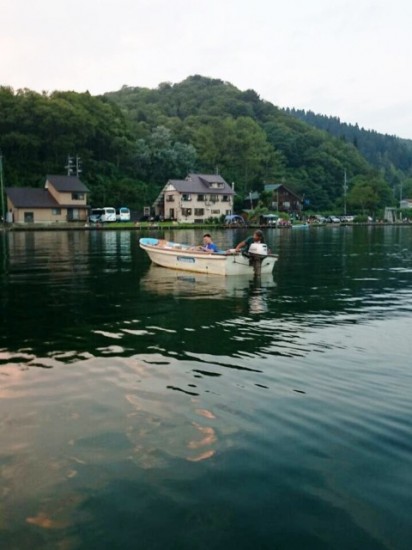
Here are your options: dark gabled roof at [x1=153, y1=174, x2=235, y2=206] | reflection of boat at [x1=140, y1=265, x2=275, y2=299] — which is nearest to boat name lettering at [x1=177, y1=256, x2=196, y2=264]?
reflection of boat at [x1=140, y1=265, x2=275, y2=299]

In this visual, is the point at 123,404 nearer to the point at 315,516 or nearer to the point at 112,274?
the point at 315,516

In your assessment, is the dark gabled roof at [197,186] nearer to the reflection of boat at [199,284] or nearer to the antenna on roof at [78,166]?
the antenna on roof at [78,166]

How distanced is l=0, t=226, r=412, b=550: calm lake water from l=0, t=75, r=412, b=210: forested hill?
78105mm

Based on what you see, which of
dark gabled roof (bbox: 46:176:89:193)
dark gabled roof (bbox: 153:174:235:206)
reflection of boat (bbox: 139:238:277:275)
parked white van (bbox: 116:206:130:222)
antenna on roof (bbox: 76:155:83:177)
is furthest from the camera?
dark gabled roof (bbox: 153:174:235:206)

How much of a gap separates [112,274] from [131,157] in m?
79.5

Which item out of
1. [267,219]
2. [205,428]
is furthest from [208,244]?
[267,219]

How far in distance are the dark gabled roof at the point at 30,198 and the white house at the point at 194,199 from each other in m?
21.6

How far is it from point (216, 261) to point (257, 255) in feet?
6.09

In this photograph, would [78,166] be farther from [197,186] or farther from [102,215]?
[197,186]

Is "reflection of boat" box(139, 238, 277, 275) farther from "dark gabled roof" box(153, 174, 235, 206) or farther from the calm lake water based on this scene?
"dark gabled roof" box(153, 174, 235, 206)

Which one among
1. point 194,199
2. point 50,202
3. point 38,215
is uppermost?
point 194,199

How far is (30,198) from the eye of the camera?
7588 cm

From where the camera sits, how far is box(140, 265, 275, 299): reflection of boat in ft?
61.6

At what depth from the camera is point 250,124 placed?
131 meters
